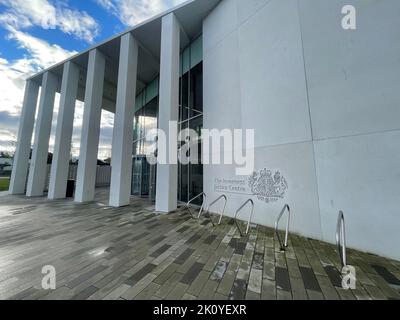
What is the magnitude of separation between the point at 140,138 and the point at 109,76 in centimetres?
470

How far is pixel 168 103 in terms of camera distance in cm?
597

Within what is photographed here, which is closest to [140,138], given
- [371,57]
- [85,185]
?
[85,185]

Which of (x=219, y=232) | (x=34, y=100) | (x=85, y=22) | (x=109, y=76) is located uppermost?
(x=85, y=22)

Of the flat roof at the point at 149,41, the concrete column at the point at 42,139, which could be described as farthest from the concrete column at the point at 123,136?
the concrete column at the point at 42,139

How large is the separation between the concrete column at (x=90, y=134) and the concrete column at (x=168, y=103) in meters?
4.15

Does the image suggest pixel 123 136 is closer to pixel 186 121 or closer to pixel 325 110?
pixel 186 121

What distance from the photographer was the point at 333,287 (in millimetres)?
1997

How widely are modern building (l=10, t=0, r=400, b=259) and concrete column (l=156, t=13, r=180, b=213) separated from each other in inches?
1.8

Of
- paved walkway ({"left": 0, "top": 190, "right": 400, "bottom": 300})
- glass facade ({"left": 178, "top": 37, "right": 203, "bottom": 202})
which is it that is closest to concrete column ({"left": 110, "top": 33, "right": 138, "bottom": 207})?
glass facade ({"left": 178, "top": 37, "right": 203, "bottom": 202})

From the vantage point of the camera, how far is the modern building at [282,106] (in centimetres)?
295

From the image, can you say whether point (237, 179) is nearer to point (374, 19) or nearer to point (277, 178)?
point (277, 178)

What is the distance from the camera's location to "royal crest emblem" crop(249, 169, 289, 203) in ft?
13.7

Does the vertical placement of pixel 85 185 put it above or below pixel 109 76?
below

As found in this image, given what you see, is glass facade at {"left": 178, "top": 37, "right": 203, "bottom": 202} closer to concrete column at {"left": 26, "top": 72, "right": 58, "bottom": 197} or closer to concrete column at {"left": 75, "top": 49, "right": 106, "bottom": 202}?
concrete column at {"left": 75, "top": 49, "right": 106, "bottom": 202}
